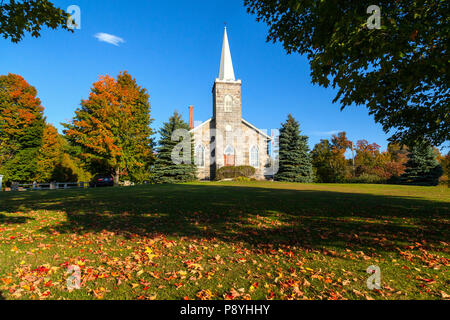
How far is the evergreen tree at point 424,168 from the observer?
94.4 ft

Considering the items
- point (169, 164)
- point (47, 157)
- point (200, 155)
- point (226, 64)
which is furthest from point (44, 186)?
point (226, 64)

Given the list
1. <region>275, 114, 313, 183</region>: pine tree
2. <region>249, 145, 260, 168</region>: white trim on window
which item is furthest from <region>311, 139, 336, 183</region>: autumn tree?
<region>249, 145, 260, 168</region>: white trim on window

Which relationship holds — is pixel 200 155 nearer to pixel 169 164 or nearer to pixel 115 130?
pixel 169 164

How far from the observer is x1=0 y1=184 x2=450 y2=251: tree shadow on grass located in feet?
18.0

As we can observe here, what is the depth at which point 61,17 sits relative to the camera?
6078 millimetres

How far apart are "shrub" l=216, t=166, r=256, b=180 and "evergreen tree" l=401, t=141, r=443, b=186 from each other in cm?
2185

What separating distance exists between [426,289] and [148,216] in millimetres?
7237

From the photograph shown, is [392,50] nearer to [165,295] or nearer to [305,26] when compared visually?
[305,26]

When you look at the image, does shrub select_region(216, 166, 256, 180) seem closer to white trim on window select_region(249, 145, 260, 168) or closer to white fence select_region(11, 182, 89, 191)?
white trim on window select_region(249, 145, 260, 168)

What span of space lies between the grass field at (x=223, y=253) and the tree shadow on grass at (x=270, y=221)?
0.12 feet

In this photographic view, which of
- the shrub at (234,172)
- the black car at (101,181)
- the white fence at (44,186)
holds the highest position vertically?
the shrub at (234,172)

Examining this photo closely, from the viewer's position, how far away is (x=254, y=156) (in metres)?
Result: 31.7

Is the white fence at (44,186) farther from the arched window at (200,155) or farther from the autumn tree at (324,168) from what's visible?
the autumn tree at (324,168)

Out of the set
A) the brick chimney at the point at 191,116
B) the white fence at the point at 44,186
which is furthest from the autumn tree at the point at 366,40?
the brick chimney at the point at 191,116
